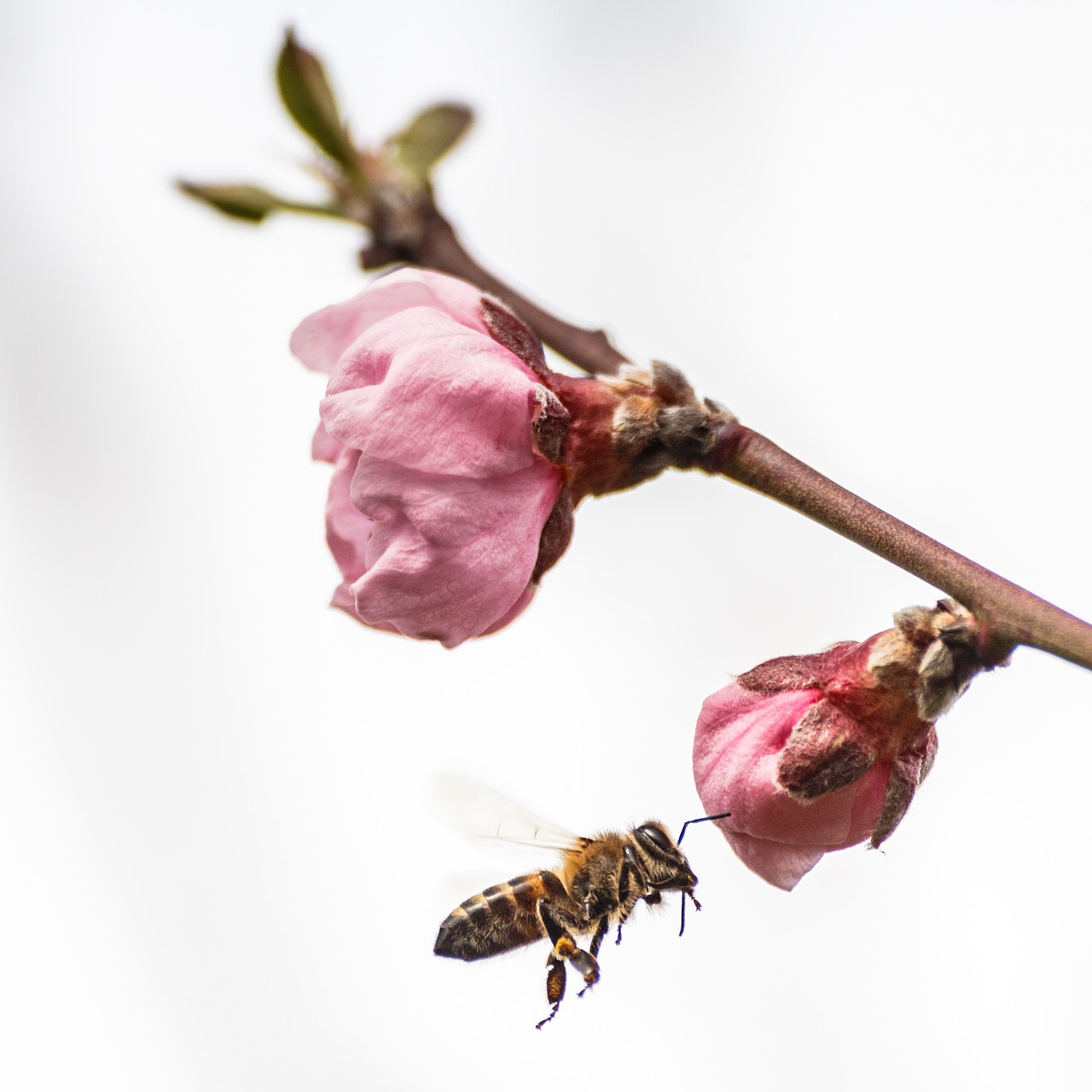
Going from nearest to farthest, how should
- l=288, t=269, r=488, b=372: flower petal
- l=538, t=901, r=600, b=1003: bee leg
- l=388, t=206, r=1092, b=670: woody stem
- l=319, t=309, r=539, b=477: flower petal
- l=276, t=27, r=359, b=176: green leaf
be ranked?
1. l=388, t=206, r=1092, b=670: woody stem
2. l=319, t=309, r=539, b=477: flower petal
3. l=288, t=269, r=488, b=372: flower petal
4. l=538, t=901, r=600, b=1003: bee leg
5. l=276, t=27, r=359, b=176: green leaf

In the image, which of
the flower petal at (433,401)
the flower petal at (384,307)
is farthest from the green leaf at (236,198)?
the flower petal at (433,401)

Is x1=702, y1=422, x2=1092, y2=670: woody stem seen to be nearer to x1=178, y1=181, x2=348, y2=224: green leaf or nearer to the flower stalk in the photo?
the flower stalk

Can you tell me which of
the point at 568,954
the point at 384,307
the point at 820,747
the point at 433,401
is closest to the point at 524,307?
the point at 384,307

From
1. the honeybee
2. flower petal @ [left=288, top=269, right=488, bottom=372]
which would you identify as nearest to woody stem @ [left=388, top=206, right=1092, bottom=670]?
flower petal @ [left=288, top=269, right=488, bottom=372]

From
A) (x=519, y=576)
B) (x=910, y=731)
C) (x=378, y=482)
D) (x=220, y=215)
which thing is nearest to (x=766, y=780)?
(x=910, y=731)

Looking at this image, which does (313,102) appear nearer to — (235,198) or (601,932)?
(235,198)

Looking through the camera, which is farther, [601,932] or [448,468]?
[601,932]
